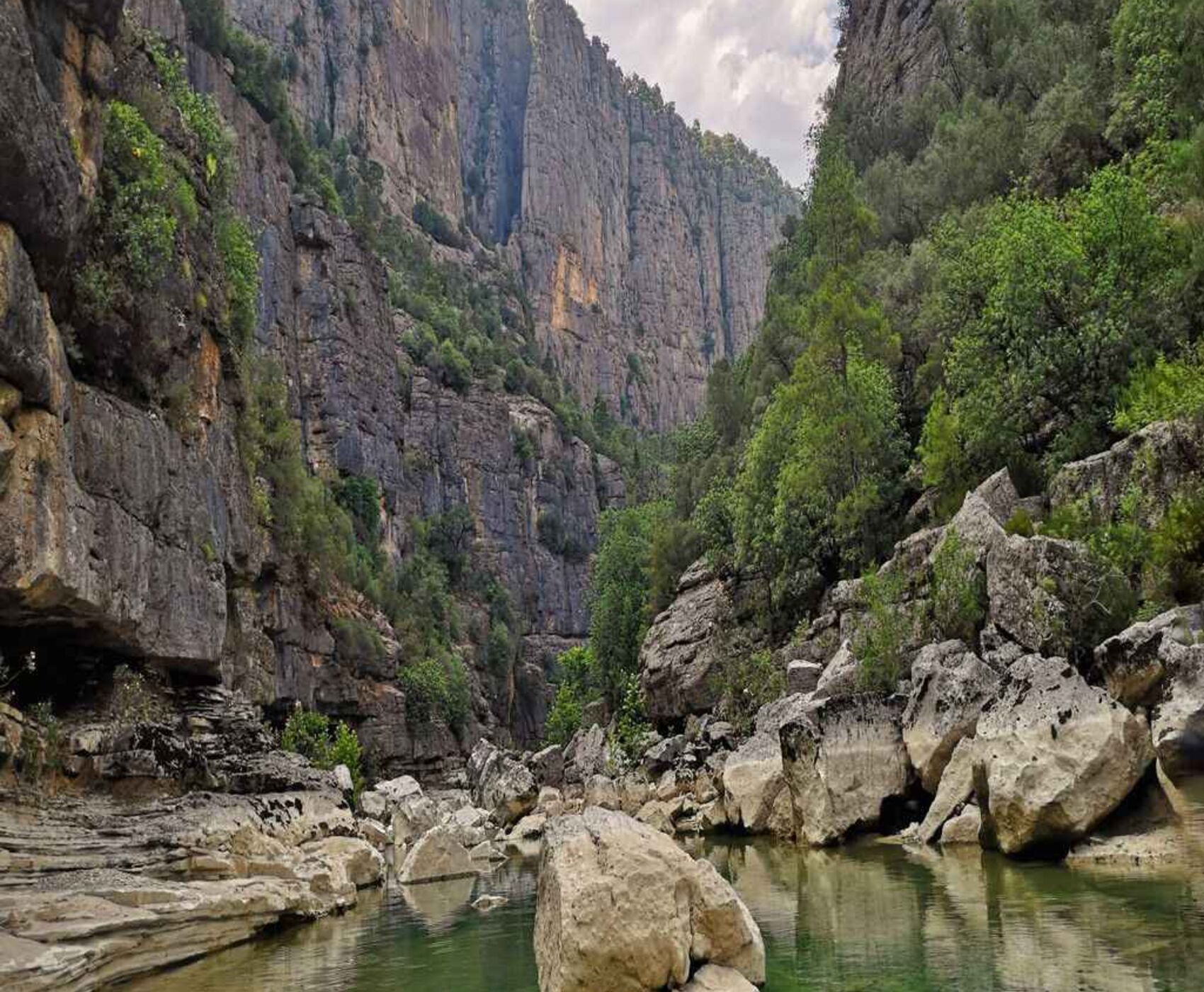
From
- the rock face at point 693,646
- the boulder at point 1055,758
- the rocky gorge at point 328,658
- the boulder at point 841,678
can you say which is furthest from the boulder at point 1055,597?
the rock face at point 693,646

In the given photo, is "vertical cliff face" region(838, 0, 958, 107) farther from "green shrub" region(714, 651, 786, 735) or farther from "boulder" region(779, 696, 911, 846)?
"boulder" region(779, 696, 911, 846)

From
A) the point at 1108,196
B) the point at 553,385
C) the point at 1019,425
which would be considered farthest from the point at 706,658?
the point at 553,385

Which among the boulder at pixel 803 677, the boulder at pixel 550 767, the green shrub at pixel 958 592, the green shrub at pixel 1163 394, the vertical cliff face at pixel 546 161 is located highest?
the vertical cliff face at pixel 546 161

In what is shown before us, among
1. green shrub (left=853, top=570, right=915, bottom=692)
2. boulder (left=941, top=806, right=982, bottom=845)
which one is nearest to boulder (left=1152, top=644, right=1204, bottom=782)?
boulder (left=941, top=806, right=982, bottom=845)

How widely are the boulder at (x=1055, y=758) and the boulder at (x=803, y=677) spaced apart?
15.5m

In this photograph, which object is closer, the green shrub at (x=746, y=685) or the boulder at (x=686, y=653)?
the green shrub at (x=746, y=685)

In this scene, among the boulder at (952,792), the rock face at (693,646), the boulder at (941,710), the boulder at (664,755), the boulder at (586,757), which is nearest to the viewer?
the boulder at (952,792)

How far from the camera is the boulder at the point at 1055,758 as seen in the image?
44.3ft

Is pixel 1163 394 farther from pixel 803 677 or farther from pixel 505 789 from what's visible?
pixel 505 789

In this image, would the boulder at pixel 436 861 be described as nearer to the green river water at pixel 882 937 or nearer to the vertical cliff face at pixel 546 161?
the green river water at pixel 882 937

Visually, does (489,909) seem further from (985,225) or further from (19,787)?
(985,225)

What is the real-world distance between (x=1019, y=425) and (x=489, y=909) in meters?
20.3

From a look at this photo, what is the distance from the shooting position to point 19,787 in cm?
1841

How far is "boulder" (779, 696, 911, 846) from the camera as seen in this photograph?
20.0 metres
